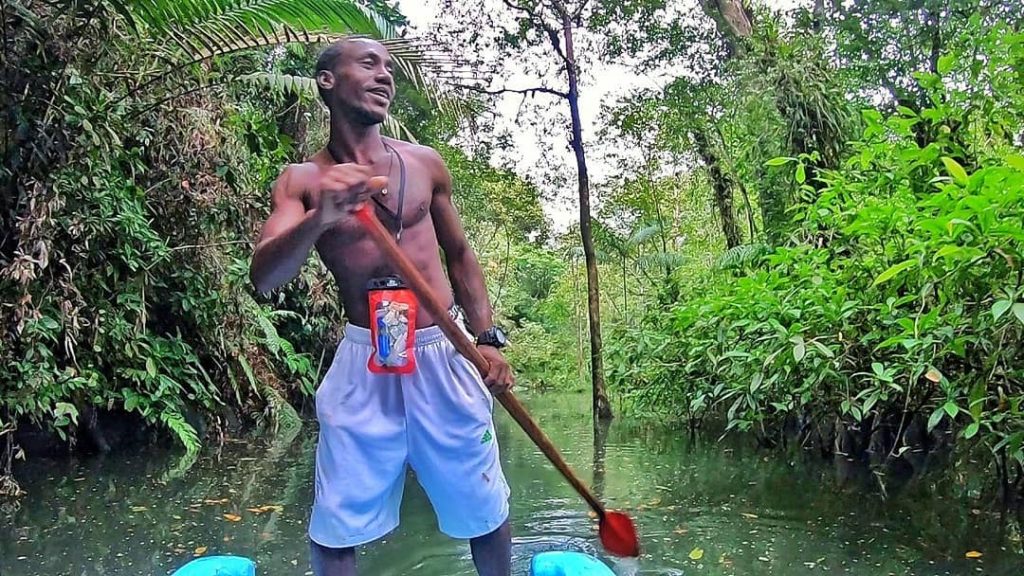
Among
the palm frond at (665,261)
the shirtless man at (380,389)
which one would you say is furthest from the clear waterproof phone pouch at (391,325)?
the palm frond at (665,261)

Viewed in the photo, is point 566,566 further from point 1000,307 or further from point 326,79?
point 1000,307

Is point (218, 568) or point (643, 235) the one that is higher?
point (643, 235)

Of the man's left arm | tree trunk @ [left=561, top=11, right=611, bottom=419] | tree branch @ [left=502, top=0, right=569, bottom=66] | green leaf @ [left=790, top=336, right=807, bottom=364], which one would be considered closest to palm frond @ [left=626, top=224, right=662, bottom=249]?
tree trunk @ [left=561, top=11, right=611, bottom=419]

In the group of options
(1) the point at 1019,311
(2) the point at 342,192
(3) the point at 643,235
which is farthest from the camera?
(3) the point at 643,235

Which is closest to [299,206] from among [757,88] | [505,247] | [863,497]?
[863,497]

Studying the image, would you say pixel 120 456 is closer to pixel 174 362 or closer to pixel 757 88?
pixel 174 362

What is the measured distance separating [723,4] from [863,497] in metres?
5.01

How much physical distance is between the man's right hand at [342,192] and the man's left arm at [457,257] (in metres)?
0.43

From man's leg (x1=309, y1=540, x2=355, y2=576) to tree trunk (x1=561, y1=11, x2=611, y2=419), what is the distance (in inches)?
238

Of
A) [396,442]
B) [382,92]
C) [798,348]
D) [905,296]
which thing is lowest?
[396,442]

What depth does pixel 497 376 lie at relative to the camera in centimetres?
173

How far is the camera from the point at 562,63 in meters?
8.14

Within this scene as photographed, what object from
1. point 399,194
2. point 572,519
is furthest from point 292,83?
point 399,194

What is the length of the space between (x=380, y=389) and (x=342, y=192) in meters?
0.49
